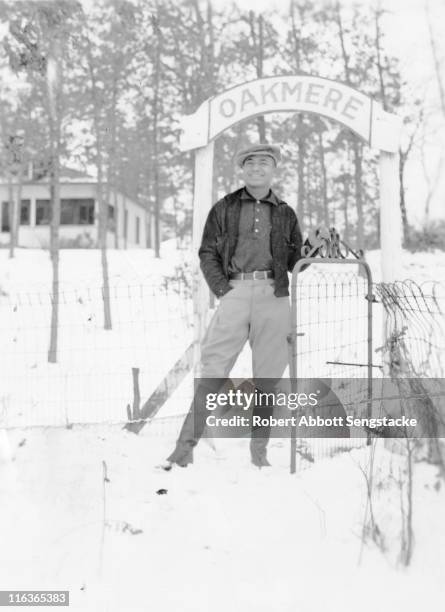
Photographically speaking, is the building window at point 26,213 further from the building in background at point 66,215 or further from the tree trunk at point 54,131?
the tree trunk at point 54,131

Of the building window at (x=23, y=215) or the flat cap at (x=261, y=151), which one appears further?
the building window at (x=23, y=215)

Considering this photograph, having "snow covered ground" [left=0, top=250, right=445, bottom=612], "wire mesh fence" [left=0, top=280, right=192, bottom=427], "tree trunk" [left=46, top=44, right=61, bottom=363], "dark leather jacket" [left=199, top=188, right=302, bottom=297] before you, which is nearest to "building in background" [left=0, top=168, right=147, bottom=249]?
"wire mesh fence" [left=0, top=280, right=192, bottom=427]

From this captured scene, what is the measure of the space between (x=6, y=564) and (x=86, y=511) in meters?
0.56

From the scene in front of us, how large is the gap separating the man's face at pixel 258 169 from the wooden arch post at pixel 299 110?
604mm

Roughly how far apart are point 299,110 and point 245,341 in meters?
1.83

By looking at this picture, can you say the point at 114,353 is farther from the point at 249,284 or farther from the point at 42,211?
the point at 42,211

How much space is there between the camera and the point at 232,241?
418 centimetres

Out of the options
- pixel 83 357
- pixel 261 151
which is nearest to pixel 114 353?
pixel 83 357

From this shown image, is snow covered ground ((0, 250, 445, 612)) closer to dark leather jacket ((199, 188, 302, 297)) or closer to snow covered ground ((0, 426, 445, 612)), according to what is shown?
snow covered ground ((0, 426, 445, 612))

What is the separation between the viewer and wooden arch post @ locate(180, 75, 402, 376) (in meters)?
4.56

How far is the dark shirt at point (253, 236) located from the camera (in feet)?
13.5

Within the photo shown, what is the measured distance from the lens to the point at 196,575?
276cm

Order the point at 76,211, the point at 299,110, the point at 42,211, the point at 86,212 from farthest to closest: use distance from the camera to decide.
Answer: the point at 42,211 < the point at 76,211 < the point at 86,212 < the point at 299,110

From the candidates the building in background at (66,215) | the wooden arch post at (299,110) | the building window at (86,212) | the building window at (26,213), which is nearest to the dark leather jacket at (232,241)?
the wooden arch post at (299,110)
